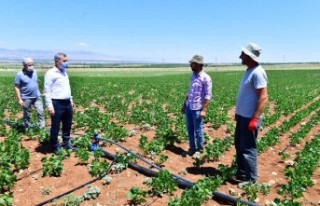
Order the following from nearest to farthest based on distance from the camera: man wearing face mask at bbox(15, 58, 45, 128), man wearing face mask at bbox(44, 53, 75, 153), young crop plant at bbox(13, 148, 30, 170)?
1. young crop plant at bbox(13, 148, 30, 170)
2. man wearing face mask at bbox(44, 53, 75, 153)
3. man wearing face mask at bbox(15, 58, 45, 128)

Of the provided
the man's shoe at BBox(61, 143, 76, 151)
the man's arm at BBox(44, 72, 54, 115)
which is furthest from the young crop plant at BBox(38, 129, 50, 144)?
the man's arm at BBox(44, 72, 54, 115)

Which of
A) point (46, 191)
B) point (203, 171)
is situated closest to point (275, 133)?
point (203, 171)

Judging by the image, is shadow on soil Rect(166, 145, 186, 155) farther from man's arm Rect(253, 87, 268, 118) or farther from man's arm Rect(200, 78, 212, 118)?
man's arm Rect(253, 87, 268, 118)

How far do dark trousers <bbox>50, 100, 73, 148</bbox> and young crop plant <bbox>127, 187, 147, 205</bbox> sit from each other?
3172 millimetres

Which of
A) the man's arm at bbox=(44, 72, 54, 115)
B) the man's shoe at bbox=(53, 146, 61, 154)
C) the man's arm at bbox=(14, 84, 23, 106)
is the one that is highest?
the man's arm at bbox=(44, 72, 54, 115)

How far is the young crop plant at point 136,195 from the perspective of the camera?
5.97m

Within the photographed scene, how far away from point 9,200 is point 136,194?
1.82m

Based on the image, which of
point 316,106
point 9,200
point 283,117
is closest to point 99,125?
point 9,200

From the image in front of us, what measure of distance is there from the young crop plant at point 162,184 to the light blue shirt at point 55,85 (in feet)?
9.82

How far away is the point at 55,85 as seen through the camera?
831 centimetres

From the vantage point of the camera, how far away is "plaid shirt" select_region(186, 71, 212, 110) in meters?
8.34

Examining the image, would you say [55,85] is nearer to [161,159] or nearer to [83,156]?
[83,156]

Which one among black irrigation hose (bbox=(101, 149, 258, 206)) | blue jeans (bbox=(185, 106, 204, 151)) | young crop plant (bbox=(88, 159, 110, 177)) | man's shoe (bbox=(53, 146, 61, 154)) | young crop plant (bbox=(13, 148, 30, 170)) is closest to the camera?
black irrigation hose (bbox=(101, 149, 258, 206))

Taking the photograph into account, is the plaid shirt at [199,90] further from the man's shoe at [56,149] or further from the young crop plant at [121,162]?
the man's shoe at [56,149]
